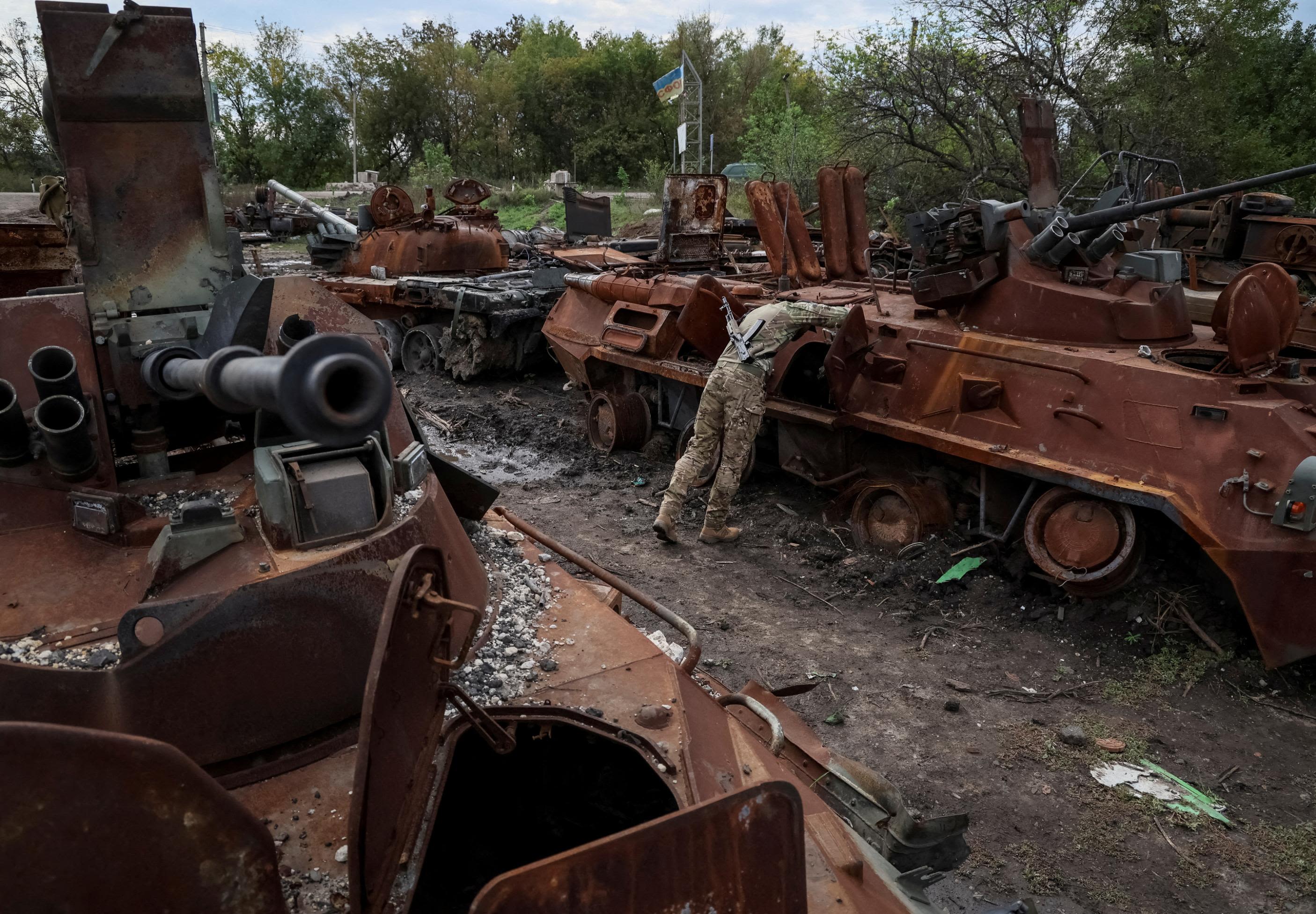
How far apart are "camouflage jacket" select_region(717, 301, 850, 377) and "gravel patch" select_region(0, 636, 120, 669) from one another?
6215mm

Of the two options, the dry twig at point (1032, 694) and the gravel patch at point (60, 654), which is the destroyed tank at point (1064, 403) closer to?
the dry twig at point (1032, 694)

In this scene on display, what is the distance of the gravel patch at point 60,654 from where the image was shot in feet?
8.14

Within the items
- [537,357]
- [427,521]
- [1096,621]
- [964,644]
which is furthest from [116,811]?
[537,357]

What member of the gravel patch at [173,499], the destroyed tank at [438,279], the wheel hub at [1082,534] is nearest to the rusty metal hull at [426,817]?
the gravel patch at [173,499]

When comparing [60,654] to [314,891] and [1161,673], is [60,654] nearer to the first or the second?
[314,891]

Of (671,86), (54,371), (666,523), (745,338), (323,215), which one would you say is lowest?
(666,523)

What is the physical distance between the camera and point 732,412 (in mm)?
8344

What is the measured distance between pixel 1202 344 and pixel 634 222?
2114 cm

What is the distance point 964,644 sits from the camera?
6.72 metres

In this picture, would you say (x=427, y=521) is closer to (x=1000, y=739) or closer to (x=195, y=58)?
(x=195, y=58)

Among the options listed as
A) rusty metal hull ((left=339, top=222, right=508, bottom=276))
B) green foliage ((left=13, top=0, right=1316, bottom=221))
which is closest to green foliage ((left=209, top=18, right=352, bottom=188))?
green foliage ((left=13, top=0, right=1316, bottom=221))

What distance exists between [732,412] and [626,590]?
15.6ft

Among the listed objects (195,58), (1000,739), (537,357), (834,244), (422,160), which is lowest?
(1000,739)

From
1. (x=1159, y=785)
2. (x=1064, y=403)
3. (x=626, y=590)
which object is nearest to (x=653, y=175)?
(x=1064, y=403)
